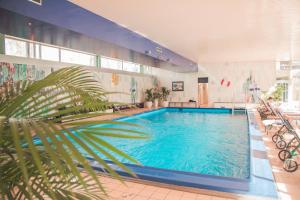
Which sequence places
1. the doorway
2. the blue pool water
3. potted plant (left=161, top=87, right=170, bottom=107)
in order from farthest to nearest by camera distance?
potted plant (left=161, top=87, right=170, bottom=107) → the doorway → the blue pool water

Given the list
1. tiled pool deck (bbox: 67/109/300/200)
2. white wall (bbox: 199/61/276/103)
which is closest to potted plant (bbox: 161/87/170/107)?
white wall (bbox: 199/61/276/103)

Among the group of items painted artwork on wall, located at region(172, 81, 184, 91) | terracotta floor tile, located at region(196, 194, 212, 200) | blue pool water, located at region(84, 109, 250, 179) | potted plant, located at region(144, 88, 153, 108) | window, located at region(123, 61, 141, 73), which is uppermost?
window, located at region(123, 61, 141, 73)

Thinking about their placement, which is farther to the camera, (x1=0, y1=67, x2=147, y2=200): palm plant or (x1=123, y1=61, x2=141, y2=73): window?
(x1=123, y1=61, x2=141, y2=73): window

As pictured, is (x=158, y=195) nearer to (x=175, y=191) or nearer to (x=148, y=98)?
(x=175, y=191)

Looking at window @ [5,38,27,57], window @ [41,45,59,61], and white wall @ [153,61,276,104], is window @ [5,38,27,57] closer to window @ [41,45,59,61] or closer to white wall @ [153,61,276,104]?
window @ [41,45,59,61]

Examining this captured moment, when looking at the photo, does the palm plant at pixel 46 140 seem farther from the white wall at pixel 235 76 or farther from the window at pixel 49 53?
the white wall at pixel 235 76

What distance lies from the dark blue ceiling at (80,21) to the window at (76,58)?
3.79m

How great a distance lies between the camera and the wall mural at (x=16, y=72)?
6.48 meters

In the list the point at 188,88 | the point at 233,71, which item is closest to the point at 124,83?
the point at 188,88

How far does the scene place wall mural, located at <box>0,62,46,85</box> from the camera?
648 centimetres

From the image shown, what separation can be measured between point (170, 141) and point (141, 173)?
314 cm

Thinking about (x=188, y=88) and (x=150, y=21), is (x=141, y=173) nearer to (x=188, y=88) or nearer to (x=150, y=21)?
(x=150, y=21)

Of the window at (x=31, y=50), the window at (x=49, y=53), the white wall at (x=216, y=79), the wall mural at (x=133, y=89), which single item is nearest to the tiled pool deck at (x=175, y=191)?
the window at (x=31, y=50)

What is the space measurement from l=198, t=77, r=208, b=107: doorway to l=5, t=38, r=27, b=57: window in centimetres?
1022
